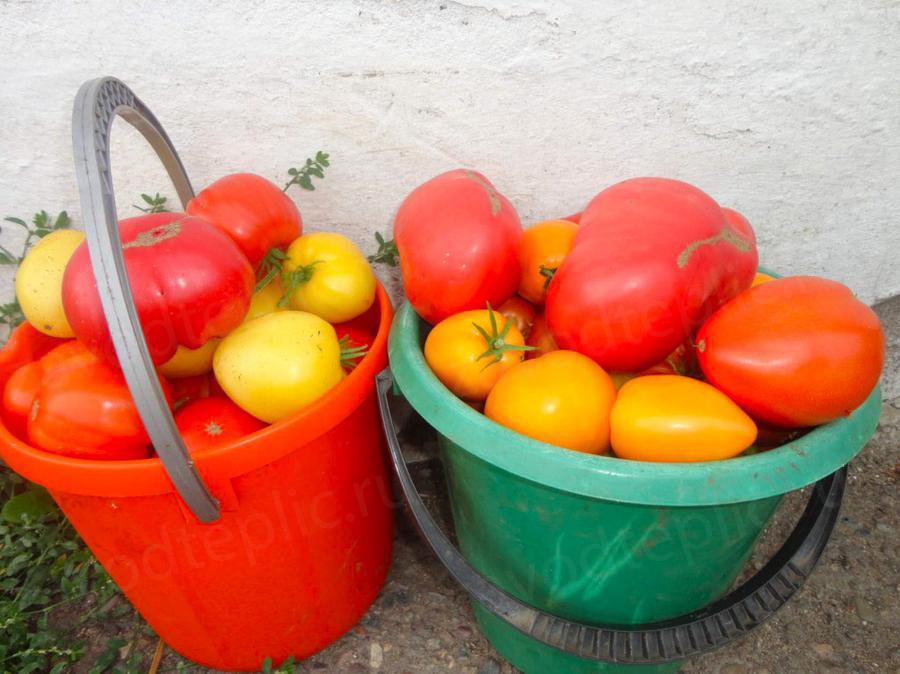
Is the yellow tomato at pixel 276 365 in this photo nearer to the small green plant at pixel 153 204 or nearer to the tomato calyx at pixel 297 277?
the tomato calyx at pixel 297 277

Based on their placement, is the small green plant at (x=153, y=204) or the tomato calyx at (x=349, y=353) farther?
the small green plant at (x=153, y=204)

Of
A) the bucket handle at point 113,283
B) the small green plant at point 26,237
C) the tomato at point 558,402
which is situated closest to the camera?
the bucket handle at point 113,283

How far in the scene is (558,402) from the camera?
2.13 feet

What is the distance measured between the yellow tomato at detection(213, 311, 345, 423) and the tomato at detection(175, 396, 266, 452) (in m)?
0.02

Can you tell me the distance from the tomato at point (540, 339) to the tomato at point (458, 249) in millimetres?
63

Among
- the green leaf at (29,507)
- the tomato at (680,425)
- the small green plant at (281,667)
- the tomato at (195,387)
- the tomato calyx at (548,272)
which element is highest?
the tomato calyx at (548,272)

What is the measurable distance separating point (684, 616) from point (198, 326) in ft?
2.15

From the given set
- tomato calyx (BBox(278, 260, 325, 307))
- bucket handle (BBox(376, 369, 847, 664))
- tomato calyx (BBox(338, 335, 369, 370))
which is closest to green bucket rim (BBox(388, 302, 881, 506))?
bucket handle (BBox(376, 369, 847, 664))

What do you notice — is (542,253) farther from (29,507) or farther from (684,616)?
(29,507)

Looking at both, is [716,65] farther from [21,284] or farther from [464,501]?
[21,284]

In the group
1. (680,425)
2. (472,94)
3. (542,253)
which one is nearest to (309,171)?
(472,94)

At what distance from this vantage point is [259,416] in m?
0.79

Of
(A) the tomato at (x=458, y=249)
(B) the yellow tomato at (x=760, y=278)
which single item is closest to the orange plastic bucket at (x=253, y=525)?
(A) the tomato at (x=458, y=249)

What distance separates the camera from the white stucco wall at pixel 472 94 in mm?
887
